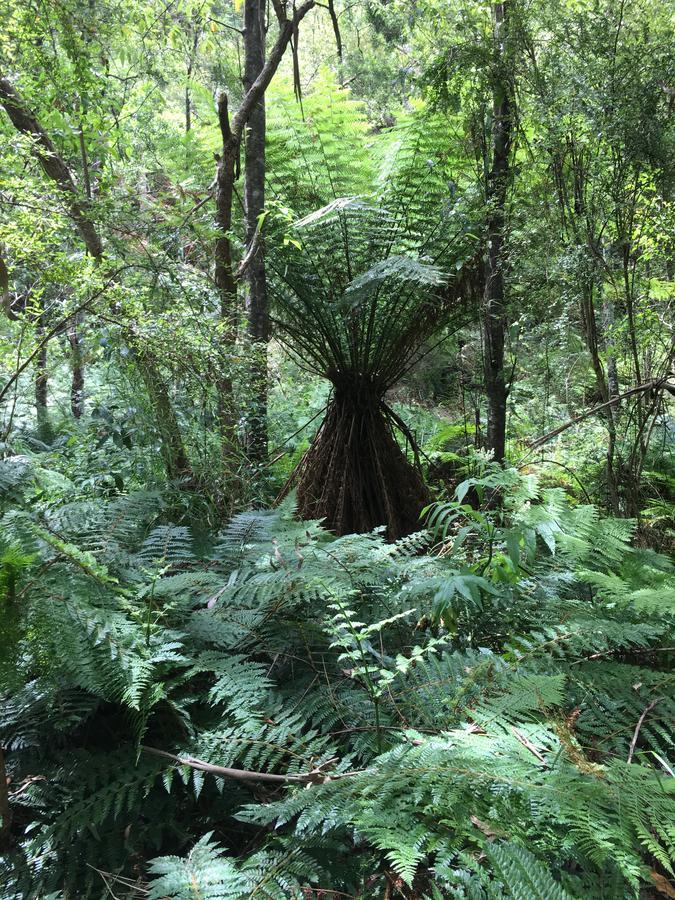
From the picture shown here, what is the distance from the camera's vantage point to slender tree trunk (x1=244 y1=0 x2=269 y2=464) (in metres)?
2.47

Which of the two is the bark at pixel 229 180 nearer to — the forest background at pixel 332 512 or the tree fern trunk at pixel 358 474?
the forest background at pixel 332 512

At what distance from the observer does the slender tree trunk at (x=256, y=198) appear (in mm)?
2467

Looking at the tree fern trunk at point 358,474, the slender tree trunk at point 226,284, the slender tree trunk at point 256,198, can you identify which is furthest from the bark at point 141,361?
the tree fern trunk at point 358,474

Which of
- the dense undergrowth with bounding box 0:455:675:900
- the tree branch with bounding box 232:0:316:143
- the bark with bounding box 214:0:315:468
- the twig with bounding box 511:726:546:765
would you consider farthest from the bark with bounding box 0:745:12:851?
the tree branch with bounding box 232:0:316:143

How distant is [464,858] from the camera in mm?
680

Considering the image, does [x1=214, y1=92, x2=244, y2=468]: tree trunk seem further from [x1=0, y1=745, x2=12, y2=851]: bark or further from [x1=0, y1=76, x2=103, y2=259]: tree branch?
[x1=0, y1=745, x2=12, y2=851]: bark

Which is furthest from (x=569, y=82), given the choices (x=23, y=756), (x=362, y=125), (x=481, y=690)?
(x=23, y=756)

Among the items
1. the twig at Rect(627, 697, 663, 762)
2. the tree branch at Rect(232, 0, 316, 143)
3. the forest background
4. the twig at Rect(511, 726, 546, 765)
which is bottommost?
the twig at Rect(627, 697, 663, 762)

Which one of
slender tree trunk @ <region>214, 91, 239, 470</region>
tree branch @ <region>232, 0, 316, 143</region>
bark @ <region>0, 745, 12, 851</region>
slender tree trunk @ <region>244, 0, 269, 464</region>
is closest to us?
bark @ <region>0, 745, 12, 851</region>

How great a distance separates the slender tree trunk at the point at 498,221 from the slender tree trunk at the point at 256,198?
1.03 metres

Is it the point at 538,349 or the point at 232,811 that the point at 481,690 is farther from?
the point at 538,349

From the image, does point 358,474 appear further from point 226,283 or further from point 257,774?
point 257,774

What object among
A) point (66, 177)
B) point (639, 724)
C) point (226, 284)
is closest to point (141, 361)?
point (226, 284)

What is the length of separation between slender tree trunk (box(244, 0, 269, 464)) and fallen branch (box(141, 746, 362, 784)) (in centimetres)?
157
